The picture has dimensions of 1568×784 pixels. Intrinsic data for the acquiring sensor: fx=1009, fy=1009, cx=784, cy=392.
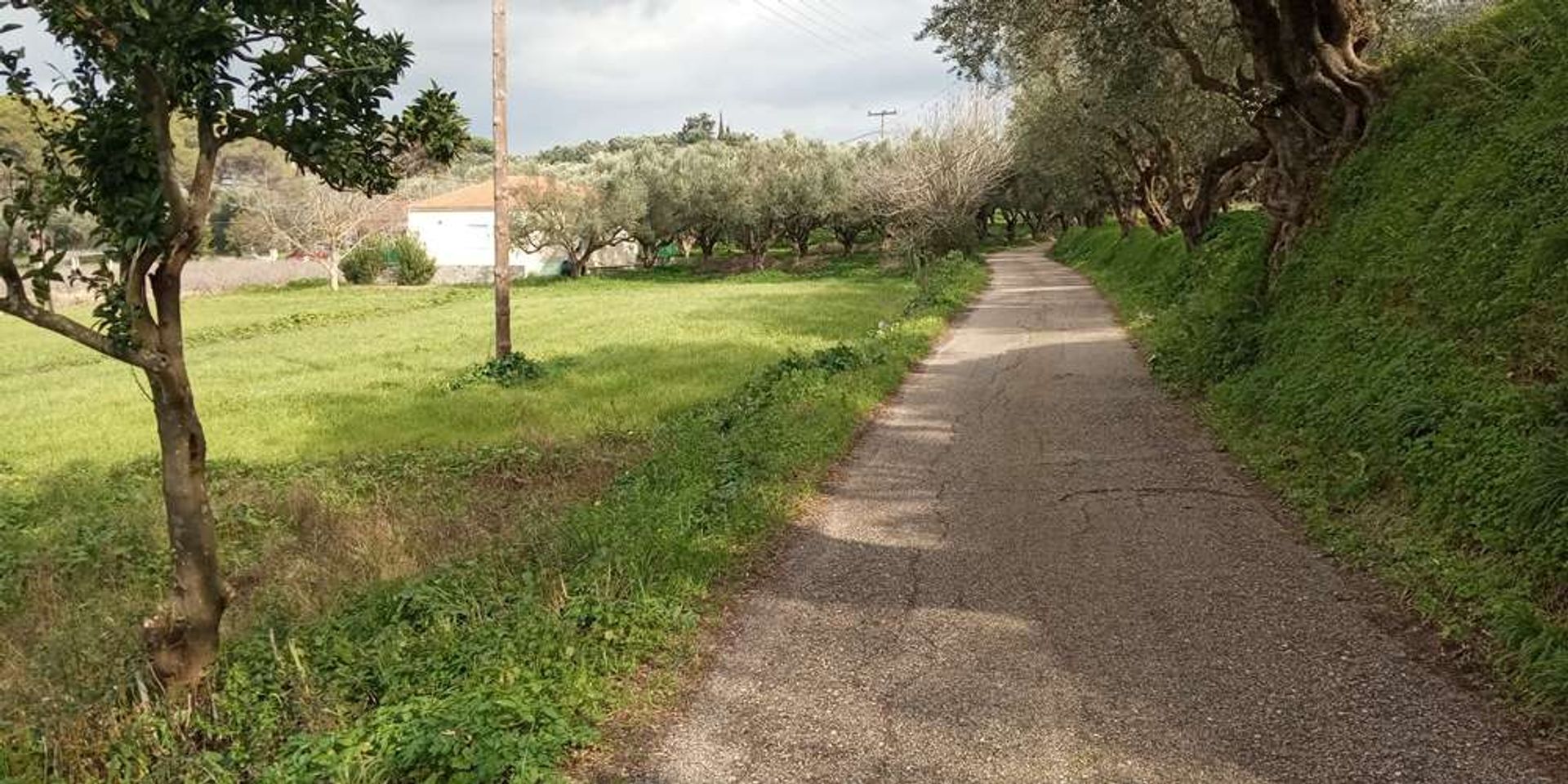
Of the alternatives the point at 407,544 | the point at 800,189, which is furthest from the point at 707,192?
the point at 407,544

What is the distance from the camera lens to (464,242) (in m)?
62.7

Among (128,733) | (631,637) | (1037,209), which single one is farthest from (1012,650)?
(1037,209)

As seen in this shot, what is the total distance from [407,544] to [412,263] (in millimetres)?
51058

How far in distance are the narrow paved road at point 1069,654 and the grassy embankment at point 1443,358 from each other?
426 millimetres

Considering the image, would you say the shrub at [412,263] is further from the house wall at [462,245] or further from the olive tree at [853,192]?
the olive tree at [853,192]

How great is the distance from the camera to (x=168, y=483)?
497 centimetres

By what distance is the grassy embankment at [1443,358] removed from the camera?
4949mm

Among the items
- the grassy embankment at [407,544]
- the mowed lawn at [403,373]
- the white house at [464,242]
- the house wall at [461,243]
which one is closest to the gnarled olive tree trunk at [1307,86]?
the grassy embankment at [407,544]

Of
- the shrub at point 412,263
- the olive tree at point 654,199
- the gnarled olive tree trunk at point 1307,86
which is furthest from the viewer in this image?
the olive tree at point 654,199

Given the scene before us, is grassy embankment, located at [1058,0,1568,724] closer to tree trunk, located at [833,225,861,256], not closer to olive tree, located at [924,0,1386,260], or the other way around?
olive tree, located at [924,0,1386,260]

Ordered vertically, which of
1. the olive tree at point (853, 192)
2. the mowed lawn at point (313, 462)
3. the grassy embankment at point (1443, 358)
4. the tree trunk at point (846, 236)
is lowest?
the mowed lawn at point (313, 462)

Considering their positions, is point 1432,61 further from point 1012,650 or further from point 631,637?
point 631,637

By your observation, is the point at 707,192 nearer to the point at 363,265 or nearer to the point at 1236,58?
the point at 363,265

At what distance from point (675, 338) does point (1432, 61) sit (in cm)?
1468
